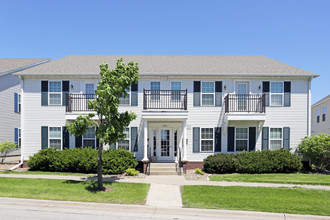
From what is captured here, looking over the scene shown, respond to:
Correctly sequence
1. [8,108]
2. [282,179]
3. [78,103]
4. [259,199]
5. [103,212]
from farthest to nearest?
[8,108]
[78,103]
[282,179]
[259,199]
[103,212]

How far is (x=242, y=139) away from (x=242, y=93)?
115 inches

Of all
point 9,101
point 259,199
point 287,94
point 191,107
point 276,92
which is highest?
point 276,92

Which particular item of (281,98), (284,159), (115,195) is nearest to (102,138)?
(115,195)

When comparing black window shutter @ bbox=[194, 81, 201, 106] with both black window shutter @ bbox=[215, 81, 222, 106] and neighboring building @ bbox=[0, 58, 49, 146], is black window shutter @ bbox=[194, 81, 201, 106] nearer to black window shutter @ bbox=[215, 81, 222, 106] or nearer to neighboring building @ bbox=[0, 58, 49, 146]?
black window shutter @ bbox=[215, 81, 222, 106]

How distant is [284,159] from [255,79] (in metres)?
5.11

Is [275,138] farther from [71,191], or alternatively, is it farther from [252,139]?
[71,191]

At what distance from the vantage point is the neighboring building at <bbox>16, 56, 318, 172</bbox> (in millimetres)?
14977

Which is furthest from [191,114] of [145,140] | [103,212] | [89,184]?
[103,212]

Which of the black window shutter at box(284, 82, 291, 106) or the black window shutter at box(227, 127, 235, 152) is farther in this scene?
the black window shutter at box(284, 82, 291, 106)

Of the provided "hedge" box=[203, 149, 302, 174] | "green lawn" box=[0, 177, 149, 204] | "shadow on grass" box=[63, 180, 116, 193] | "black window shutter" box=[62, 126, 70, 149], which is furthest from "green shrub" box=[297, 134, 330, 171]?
"black window shutter" box=[62, 126, 70, 149]

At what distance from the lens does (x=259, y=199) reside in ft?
27.7

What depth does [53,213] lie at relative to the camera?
7254 millimetres

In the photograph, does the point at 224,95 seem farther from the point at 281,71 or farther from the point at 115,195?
the point at 115,195

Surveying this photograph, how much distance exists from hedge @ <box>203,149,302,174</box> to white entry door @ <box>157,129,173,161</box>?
2457 millimetres
